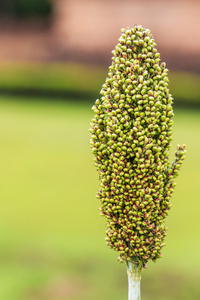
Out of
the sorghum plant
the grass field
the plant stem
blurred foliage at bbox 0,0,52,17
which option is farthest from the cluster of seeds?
blurred foliage at bbox 0,0,52,17

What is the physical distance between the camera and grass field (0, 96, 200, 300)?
4844 mm

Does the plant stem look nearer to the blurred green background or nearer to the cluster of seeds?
the cluster of seeds

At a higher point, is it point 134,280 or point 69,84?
point 69,84

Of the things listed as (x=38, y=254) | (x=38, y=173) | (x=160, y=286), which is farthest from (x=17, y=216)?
(x=160, y=286)

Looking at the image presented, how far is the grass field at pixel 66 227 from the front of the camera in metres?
4.84

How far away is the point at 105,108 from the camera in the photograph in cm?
276

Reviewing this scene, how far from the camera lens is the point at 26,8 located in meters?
19.1

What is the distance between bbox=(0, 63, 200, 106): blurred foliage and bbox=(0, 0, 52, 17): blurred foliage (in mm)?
5583

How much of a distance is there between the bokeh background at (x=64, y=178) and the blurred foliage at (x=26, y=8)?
0.04 m

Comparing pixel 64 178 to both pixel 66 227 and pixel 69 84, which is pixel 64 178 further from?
pixel 69 84

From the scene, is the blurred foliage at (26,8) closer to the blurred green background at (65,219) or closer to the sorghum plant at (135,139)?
the blurred green background at (65,219)

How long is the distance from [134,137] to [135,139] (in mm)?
12

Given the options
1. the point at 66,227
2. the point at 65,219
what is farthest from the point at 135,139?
the point at 65,219

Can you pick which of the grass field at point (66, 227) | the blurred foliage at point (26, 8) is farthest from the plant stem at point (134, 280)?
the blurred foliage at point (26, 8)
